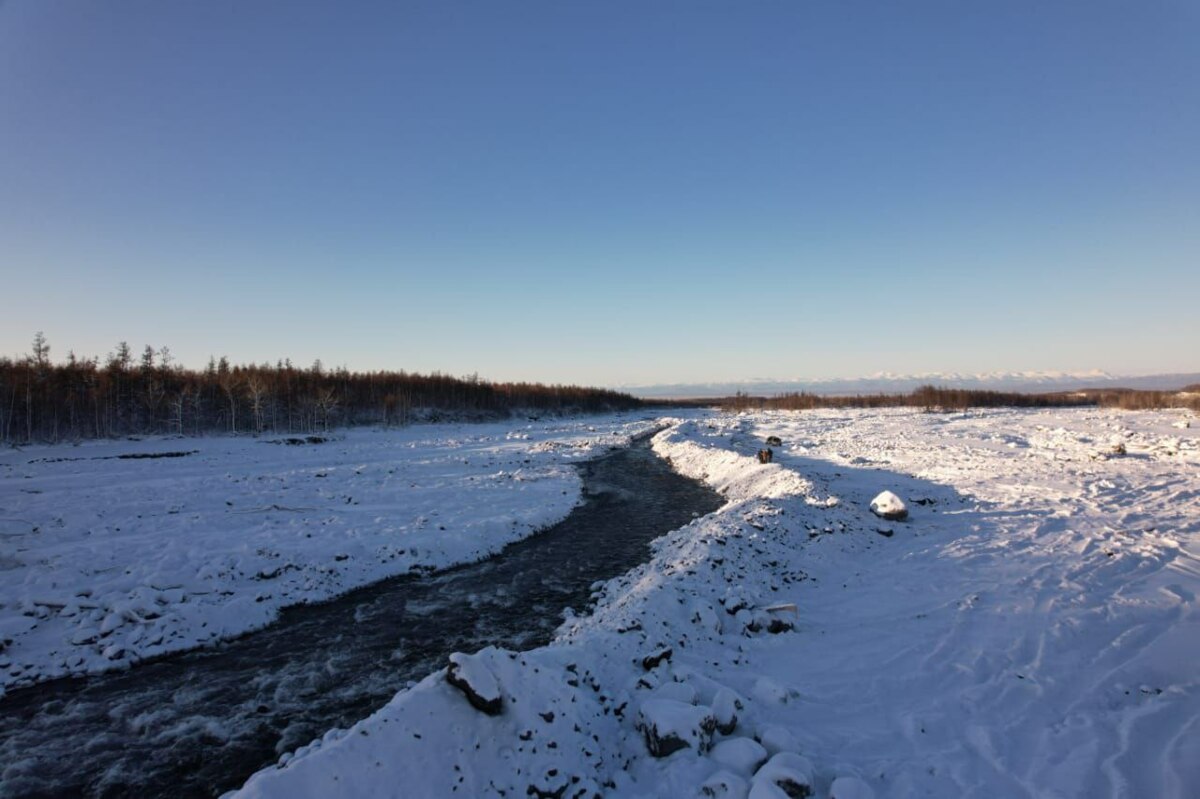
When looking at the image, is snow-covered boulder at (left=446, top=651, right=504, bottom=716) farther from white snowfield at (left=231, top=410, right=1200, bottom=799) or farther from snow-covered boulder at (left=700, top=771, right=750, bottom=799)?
snow-covered boulder at (left=700, top=771, right=750, bottom=799)

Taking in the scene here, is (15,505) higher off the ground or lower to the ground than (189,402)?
lower

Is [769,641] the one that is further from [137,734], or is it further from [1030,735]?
[137,734]

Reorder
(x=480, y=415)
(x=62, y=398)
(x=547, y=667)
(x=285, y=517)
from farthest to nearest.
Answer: (x=480, y=415)
(x=62, y=398)
(x=285, y=517)
(x=547, y=667)

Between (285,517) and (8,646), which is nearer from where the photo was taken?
(8,646)

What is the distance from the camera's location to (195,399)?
6066cm

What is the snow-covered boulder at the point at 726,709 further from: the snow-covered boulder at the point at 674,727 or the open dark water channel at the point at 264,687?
the open dark water channel at the point at 264,687

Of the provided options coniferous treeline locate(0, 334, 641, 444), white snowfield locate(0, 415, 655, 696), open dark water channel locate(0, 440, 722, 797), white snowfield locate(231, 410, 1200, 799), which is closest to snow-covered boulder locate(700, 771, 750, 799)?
white snowfield locate(231, 410, 1200, 799)

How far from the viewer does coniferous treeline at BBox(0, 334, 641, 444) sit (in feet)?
167

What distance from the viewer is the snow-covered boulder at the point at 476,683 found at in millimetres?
6316

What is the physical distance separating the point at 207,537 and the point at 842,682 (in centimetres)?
1784

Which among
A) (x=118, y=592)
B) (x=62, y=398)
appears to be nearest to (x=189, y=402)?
(x=62, y=398)

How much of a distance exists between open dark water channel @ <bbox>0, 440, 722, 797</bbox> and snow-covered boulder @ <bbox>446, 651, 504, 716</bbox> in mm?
2737

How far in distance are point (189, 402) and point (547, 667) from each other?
239ft

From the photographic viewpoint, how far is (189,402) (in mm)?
61438
